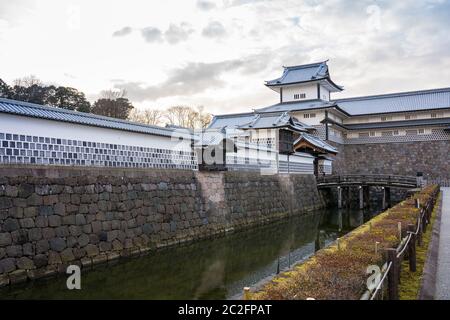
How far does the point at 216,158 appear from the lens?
49.9 ft

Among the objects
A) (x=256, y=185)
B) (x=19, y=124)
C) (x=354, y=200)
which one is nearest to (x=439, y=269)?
(x=19, y=124)

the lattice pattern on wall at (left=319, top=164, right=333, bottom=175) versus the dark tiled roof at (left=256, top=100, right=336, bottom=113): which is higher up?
the dark tiled roof at (left=256, top=100, right=336, bottom=113)

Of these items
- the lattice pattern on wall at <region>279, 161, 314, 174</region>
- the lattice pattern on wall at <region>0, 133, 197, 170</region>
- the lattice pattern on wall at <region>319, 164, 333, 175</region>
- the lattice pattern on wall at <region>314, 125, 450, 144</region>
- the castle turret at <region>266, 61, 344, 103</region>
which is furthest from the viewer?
the castle turret at <region>266, 61, 344, 103</region>

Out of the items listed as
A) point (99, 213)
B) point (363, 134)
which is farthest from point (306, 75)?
point (99, 213)

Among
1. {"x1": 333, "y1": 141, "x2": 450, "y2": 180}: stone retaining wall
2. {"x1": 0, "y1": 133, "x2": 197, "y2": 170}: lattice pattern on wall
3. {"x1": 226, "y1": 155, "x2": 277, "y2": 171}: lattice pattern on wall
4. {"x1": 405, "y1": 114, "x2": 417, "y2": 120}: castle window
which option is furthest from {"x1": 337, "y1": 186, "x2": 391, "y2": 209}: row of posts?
{"x1": 0, "y1": 133, "x2": 197, "y2": 170}: lattice pattern on wall

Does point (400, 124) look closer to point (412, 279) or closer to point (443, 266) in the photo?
point (443, 266)

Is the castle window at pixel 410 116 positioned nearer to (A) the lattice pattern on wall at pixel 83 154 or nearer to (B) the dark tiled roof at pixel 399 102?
(B) the dark tiled roof at pixel 399 102

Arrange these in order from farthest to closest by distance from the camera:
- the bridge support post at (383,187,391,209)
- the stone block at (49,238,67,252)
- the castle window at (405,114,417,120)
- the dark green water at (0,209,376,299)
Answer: the castle window at (405,114,417,120) → the bridge support post at (383,187,391,209) → the stone block at (49,238,67,252) → the dark green water at (0,209,376,299)

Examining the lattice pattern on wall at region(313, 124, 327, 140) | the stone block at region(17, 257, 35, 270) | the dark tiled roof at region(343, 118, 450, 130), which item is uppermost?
the dark tiled roof at region(343, 118, 450, 130)

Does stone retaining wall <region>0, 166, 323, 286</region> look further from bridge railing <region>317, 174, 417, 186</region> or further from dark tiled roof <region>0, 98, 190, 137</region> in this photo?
bridge railing <region>317, 174, 417, 186</region>

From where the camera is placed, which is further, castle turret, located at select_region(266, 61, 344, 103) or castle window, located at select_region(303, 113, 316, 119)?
castle turret, located at select_region(266, 61, 344, 103)

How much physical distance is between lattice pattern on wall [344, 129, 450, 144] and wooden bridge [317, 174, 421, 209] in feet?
26.7

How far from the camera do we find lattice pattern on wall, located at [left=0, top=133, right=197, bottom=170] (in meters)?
8.75
